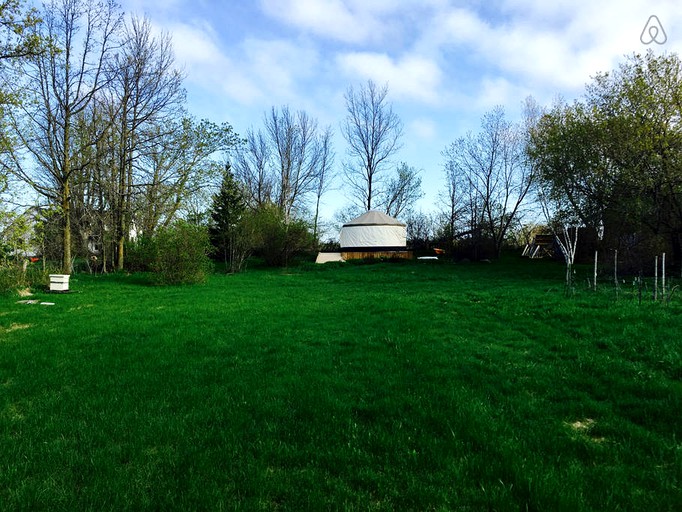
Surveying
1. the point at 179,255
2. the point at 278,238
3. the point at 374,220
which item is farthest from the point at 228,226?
the point at 374,220

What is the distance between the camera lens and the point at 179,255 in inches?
619

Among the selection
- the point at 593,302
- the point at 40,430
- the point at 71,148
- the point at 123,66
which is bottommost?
the point at 40,430

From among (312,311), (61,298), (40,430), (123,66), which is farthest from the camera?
(123,66)

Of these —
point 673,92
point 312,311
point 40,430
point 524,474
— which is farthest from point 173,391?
point 673,92

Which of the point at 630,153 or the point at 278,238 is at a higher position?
the point at 630,153

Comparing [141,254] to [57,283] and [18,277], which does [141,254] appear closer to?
[18,277]

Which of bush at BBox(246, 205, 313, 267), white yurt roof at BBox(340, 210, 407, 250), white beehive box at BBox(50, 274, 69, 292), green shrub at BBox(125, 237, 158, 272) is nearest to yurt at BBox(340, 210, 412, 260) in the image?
white yurt roof at BBox(340, 210, 407, 250)

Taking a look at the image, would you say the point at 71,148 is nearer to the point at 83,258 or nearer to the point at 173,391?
the point at 83,258

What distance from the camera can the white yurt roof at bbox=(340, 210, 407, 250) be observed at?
32.8m

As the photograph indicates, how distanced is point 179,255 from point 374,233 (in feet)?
63.9

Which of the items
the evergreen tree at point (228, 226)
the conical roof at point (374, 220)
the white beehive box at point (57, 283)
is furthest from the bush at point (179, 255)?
the conical roof at point (374, 220)

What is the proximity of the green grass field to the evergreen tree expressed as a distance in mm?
15094

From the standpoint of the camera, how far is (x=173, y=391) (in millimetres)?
4305

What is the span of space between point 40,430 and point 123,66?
21.3 metres
